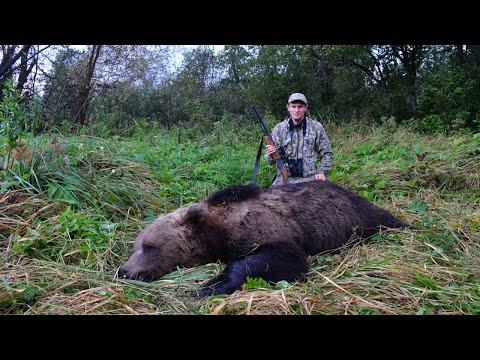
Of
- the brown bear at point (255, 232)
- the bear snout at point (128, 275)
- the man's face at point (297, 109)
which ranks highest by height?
the man's face at point (297, 109)

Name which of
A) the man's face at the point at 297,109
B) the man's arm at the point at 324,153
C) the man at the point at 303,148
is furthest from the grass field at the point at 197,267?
the man's face at the point at 297,109

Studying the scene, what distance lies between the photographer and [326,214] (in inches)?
171

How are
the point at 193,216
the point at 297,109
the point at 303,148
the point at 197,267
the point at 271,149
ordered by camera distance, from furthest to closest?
1. the point at 303,148
2. the point at 297,109
3. the point at 271,149
4. the point at 193,216
5. the point at 197,267

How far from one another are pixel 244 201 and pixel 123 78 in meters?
9.53

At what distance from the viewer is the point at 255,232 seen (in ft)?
12.6

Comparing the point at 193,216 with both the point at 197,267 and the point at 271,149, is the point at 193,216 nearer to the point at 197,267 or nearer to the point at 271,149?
the point at 197,267

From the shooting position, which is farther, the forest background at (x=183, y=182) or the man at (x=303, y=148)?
the man at (x=303, y=148)

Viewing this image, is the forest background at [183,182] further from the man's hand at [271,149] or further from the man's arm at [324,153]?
the man's hand at [271,149]

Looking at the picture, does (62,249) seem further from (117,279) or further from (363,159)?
(363,159)

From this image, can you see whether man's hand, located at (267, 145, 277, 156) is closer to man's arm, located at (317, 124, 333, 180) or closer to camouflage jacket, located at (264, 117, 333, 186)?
camouflage jacket, located at (264, 117, 333, 186)

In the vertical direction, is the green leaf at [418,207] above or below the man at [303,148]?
below

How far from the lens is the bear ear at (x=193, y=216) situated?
3994mm

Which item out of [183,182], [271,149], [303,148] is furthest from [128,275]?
[303,148]

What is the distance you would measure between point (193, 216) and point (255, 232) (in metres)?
0.58
